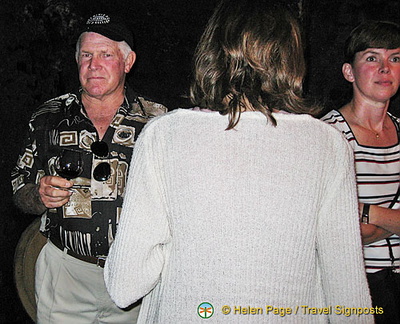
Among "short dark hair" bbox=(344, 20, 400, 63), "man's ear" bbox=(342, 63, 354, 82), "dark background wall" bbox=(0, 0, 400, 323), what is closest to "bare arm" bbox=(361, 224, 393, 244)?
"man's ear" bbox=(342, 63, 354, 82)

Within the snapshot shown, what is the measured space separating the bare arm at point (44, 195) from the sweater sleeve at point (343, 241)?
3.86ft

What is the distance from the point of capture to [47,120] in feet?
7.29

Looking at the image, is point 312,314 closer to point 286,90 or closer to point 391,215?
point 286,90

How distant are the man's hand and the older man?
9 centimetres

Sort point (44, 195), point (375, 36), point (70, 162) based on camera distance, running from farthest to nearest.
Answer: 1. point (375, 36)
2. point (44, 195)
3. point (70, 162)

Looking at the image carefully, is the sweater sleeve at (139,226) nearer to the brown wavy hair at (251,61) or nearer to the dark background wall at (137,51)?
the brown wavy hair at (251,61)

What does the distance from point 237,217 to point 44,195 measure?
1.16 m

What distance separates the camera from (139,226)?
1.26 meters

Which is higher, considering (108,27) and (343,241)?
(108,27)

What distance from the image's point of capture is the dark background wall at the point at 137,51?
2.75 m

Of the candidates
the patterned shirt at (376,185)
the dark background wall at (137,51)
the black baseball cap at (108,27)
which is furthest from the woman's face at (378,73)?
the black baseball cap at (108,27)

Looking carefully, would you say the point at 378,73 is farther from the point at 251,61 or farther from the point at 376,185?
the point at 251,61

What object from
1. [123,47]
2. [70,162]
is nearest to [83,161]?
[70,162]

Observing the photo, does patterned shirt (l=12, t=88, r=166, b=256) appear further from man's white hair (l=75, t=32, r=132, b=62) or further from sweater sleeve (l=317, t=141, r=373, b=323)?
sweater sleeve (l=317, t=141, r=373, b=323)
